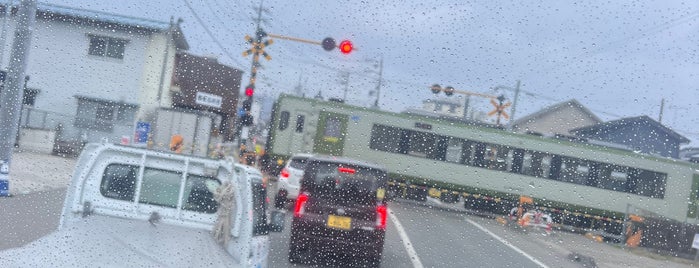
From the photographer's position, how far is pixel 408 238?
13453 millimetres

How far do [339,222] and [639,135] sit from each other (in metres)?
11.4

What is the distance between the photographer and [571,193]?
895 inches

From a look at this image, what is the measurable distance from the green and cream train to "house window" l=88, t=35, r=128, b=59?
17.6 ft

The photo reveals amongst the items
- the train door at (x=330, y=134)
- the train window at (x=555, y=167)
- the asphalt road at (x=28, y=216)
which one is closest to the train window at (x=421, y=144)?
the train door at (x=330, y=134)

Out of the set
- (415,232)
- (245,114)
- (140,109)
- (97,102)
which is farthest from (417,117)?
(245,114)

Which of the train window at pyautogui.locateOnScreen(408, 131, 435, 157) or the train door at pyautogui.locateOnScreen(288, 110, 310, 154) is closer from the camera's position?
the train door at pyautogui.locateOnScreen(288, 110, 310, 154)

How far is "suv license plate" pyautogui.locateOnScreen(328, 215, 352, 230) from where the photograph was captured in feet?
30.5

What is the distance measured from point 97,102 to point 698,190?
2031cm

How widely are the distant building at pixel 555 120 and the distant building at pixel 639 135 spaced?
1.42 ft

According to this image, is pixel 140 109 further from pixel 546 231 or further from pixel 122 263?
pixel 122 263


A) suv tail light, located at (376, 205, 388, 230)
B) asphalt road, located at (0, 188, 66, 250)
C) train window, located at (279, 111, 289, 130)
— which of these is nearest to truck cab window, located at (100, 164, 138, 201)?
asphalt road, located at (0, 188, 66, 250)

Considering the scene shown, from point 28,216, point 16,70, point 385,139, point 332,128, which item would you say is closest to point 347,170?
point 28,216

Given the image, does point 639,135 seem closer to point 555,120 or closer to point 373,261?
point 555,120

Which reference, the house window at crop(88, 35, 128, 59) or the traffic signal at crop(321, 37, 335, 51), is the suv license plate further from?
the house window at crop(88, 35, 128, 59)
